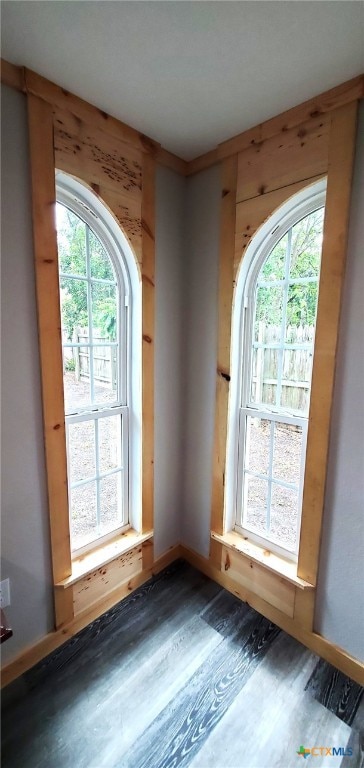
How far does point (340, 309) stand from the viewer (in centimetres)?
130

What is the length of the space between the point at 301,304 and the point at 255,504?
122 cm

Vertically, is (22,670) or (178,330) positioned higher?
(178,330)

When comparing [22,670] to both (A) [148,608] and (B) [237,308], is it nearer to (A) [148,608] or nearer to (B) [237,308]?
(A) [148,608]

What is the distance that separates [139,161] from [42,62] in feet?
1.78

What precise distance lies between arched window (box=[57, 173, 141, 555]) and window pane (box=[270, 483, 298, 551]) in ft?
2.73

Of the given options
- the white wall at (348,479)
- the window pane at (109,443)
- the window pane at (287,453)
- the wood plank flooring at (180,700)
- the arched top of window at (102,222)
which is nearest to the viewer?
the wood plank flooring at (180,700)

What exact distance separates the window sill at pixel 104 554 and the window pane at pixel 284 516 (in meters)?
0.77

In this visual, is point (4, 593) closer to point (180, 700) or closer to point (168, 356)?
point (180, 700)

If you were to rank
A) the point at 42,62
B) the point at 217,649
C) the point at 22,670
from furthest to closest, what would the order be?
the point at 217,649
the point at 22,670
the point at 42,62

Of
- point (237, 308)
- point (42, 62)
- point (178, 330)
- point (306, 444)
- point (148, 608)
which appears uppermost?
point (42, 62)

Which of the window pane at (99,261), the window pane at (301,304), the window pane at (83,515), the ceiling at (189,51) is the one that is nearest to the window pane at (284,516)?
the window pane at (301,304)

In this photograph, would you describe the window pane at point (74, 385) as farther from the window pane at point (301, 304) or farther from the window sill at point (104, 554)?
the window pane at point (301, 304)

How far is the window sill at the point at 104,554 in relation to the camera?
152 cm

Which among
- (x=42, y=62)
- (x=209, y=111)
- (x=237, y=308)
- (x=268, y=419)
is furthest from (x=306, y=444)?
(x=42, y=62)
